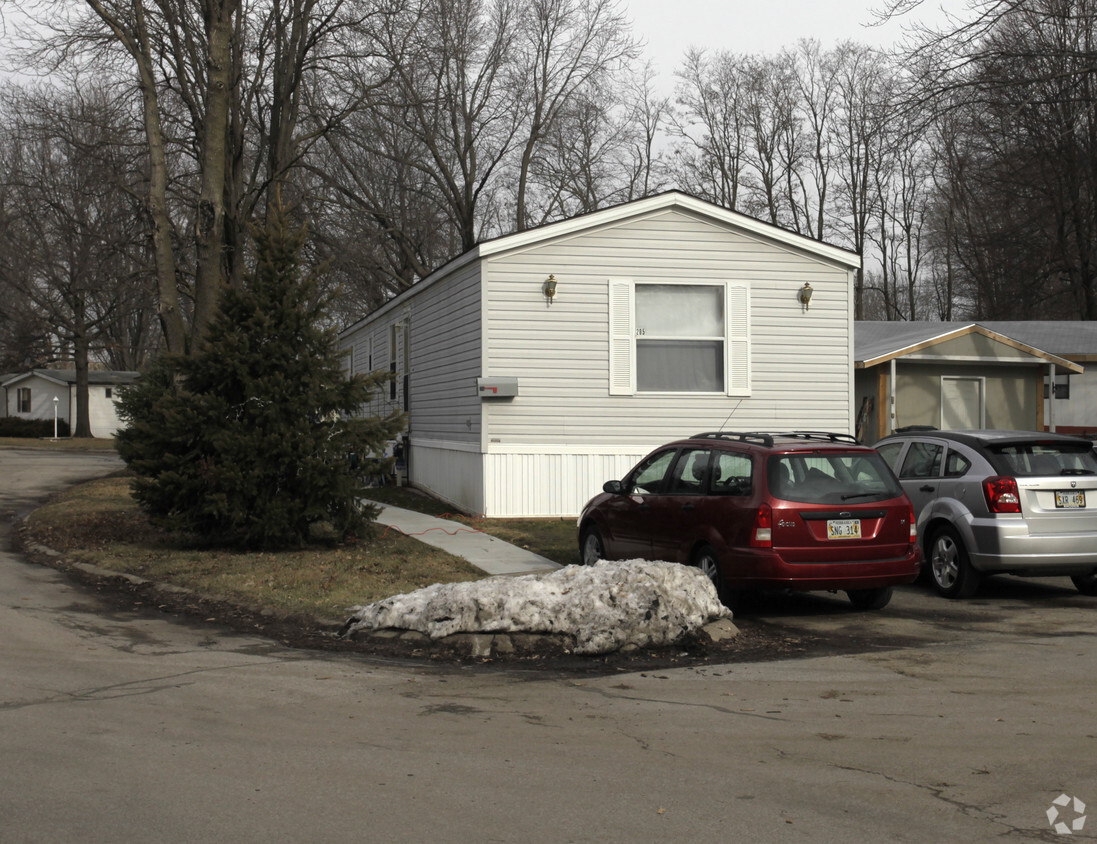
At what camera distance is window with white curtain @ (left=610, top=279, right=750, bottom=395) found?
57.3ft

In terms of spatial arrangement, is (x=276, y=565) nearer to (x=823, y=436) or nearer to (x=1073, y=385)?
(x=823, y=436)

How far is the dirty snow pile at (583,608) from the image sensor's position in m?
8.46

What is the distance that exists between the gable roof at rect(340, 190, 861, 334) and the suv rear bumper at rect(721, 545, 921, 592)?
28.3 ft

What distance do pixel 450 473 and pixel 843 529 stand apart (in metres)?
10.8

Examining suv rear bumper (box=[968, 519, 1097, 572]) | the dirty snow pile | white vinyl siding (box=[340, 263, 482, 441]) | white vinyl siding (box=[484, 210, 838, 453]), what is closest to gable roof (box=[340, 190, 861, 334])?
white vinyl siding (box=[484, 210, 838, 453])

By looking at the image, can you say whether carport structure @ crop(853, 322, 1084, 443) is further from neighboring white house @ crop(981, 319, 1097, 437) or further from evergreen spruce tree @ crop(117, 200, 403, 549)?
evergreen spruce tree @ crop(117, 200, 403, 549)

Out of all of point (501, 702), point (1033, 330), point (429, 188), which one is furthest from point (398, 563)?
point (429, 188)

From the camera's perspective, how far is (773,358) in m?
17.7

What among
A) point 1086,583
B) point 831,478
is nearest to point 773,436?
point 831,478

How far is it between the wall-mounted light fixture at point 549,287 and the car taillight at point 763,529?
8.52 meters

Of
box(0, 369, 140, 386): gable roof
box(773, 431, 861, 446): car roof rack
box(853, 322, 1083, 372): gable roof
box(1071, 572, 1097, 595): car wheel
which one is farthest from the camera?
box(0, 369, 140, 386): gable roof

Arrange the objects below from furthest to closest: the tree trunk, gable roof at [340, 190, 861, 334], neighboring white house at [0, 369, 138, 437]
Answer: neighboring white house at [0, 369, 138, 437] → the tree trunk → gable roof at [340, 190, 861, 334]

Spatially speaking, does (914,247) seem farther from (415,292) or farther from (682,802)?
(682,802)

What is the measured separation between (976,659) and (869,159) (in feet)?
136
